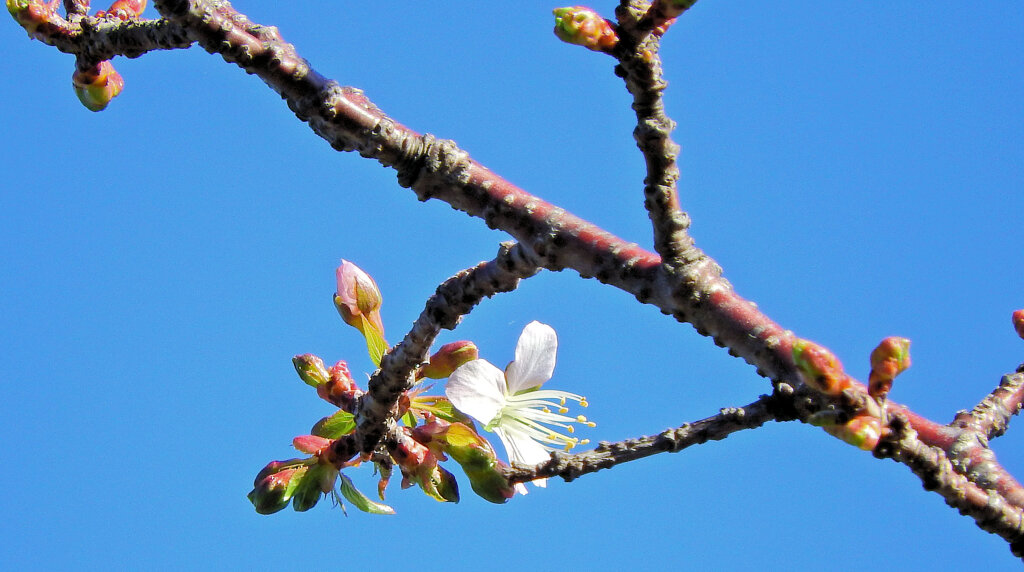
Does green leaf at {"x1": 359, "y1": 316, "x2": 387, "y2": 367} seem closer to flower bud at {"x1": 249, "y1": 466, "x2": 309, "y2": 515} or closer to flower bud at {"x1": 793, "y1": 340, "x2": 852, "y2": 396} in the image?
flower bud at {"x1": 249, "y1": 466, "x2": 309, "y2": 515}

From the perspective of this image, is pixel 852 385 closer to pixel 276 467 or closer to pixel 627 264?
pixel 627 264

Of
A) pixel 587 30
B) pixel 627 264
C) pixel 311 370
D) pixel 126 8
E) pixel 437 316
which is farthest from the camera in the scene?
pixel 126 8

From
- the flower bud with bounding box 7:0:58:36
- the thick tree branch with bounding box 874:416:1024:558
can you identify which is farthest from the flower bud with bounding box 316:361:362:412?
the thick tree branch with bounding box 874:416:1024:558

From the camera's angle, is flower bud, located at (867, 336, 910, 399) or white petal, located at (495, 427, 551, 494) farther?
white petal, located at (495, 427, 551, 494)

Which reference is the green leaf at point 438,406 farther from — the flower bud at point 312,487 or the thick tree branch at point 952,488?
the thick tree branch at point 952,488

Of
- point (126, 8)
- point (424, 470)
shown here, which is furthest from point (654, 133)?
point (126, 8)

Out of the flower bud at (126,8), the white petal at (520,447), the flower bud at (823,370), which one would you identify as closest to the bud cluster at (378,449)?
the white petal at (520,447)
